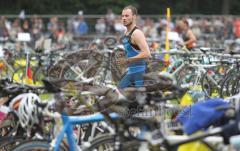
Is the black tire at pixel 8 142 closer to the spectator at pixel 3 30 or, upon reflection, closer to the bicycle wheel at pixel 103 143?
the bicycle wheel at pixel 103 143

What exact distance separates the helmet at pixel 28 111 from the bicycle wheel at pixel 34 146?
208 mm

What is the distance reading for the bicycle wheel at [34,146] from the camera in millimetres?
4762

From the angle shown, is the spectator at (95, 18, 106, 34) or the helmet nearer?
the helmet

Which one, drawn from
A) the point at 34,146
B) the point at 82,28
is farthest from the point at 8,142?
the point at 82,28

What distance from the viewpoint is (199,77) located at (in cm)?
1134

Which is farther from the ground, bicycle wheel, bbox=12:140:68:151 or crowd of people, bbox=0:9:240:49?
crowd of people, bbox=0:9:240:49

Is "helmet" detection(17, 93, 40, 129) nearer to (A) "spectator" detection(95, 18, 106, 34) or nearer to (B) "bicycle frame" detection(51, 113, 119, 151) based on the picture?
(B) "bicycle frame" detection(51, 113, 119, 151)

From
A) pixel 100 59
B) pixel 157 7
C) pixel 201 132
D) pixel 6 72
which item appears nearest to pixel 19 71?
pixel 6 72

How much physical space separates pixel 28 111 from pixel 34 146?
337mm

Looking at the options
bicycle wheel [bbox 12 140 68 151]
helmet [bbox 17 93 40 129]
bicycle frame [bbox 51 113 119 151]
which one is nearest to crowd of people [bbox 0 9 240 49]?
helmet [bbox 17 93 40 129]

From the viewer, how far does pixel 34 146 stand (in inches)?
188

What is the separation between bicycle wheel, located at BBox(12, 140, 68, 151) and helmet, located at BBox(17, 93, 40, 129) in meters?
Result: 0.21

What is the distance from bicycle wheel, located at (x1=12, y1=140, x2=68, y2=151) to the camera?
476 centimetres

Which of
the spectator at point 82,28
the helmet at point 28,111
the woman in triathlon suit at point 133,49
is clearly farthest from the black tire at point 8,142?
the spectator at point 82,28
